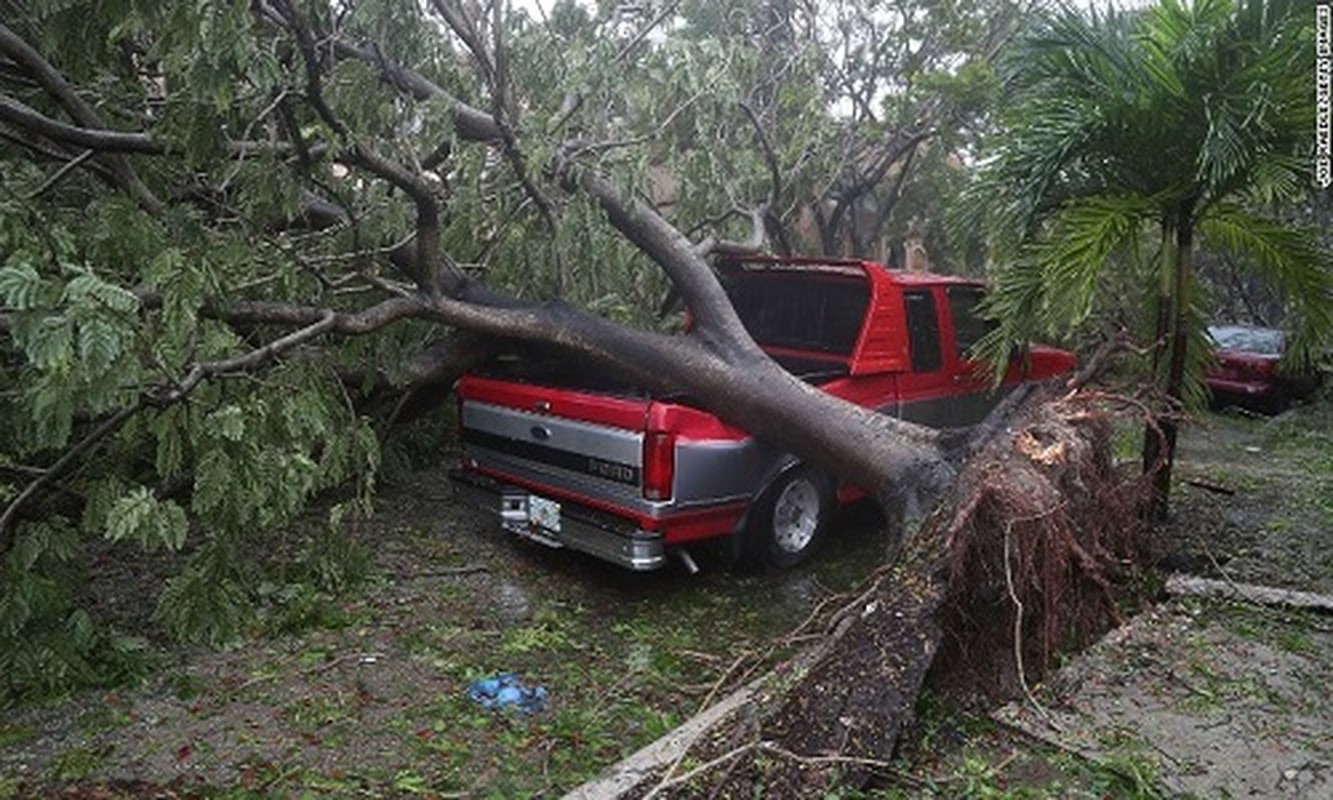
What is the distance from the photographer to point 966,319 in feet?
22.8

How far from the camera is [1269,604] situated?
4.72 meters

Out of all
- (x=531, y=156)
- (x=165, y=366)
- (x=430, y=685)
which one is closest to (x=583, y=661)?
(x=430, y=685)

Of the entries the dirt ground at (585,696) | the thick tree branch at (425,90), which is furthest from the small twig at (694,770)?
the thick tree branch at (425,90)

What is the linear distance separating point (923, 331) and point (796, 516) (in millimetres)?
1690

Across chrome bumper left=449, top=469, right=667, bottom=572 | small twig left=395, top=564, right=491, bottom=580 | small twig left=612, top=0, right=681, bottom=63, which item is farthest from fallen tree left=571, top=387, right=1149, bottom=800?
small twig left=612, top=0, right=681, bottom=63

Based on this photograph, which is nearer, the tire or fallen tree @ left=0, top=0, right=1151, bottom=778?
fallen tree @ left=0, top=0, right=1151, bottom=778

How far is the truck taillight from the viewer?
4.78m

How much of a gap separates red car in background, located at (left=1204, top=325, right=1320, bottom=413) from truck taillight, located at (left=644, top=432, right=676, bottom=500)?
31.0 feet

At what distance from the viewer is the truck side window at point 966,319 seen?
268 inches

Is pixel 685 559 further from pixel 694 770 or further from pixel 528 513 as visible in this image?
pixel 694 770

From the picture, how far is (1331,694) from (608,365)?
394cm

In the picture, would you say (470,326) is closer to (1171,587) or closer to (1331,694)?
(1171,587)

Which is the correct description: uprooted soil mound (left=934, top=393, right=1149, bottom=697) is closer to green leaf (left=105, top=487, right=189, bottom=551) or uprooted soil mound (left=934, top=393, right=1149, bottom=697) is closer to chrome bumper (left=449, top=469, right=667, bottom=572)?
chrome bumper (left=449, top=469, right=667, bottom=572)

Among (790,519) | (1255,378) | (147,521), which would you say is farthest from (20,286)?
(1255,378)
